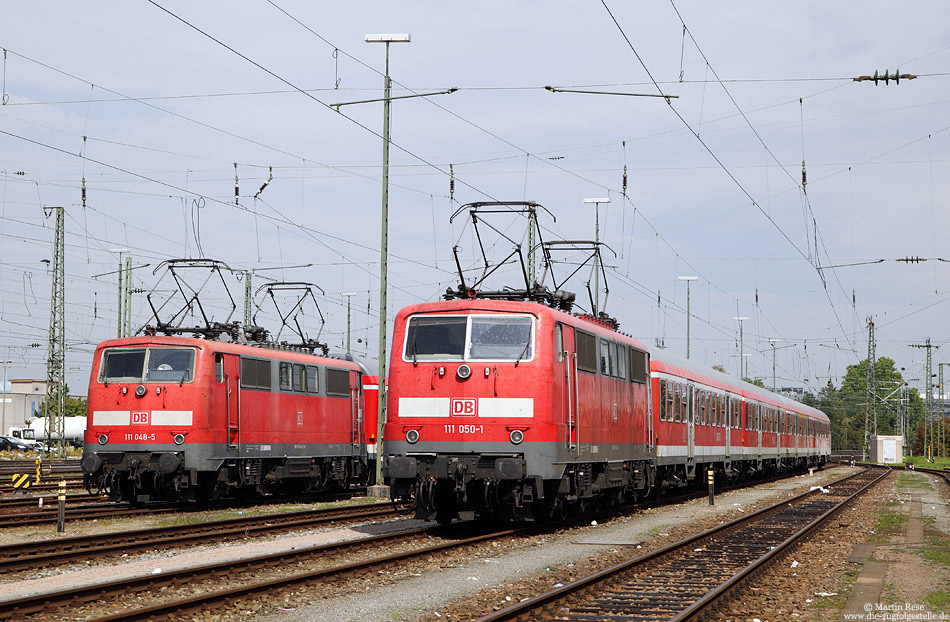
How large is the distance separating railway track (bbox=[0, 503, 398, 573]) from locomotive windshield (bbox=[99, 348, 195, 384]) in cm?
351

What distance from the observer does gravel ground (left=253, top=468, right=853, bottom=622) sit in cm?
1101

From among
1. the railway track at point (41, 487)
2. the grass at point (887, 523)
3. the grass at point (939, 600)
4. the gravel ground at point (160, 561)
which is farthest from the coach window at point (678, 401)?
the grass at point (939, 600)

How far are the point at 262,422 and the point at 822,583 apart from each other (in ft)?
49.1

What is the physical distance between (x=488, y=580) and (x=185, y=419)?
11.1m

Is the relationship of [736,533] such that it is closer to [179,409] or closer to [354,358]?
[179,409]

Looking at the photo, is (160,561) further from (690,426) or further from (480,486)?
(690,426)

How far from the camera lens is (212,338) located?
24.5 meters

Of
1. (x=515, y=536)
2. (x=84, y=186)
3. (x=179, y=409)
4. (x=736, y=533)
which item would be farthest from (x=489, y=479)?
(x=84, y=186)

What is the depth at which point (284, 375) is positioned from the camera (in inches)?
1041

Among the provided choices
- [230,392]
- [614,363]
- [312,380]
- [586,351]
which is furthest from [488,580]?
[312,380]

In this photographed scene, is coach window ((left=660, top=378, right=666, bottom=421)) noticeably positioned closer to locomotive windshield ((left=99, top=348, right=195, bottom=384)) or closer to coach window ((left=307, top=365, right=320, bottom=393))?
coach window ((left=307, top=365, right=320, bottom=393))

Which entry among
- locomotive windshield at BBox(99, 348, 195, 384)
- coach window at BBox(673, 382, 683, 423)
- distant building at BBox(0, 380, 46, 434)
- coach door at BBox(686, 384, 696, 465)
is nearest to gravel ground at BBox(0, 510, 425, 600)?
locomotive windshield at BBox(99, 348, 195, 384)

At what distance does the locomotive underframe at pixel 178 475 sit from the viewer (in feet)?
73.0

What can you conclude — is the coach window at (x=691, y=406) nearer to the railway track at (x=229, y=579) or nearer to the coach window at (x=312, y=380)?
the coach window at (x=312, y=380)
